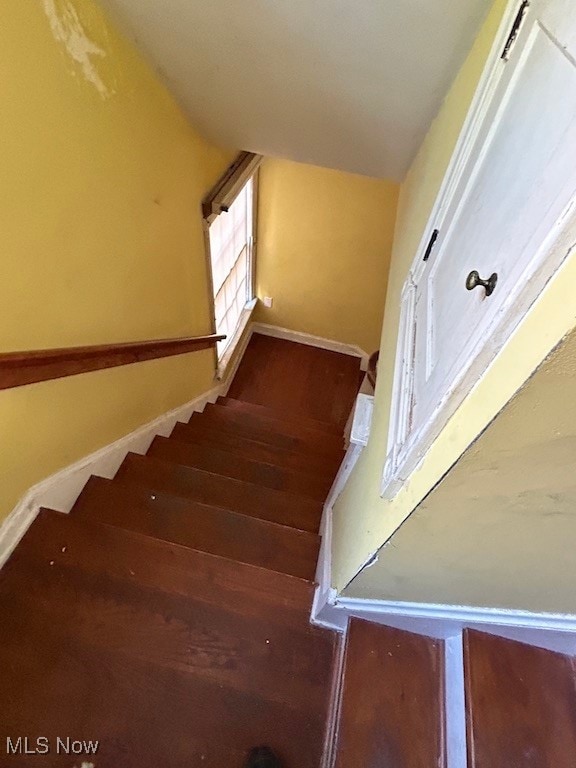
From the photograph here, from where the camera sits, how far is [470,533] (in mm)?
854

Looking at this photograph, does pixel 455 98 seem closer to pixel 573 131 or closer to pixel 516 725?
pixel 573 131

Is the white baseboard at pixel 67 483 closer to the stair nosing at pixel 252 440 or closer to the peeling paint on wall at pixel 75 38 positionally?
the stair nosing at pixel 252 440

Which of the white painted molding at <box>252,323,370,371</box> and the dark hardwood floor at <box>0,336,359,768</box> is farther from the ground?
the white painted molding at <box>252,323,370,371</box>

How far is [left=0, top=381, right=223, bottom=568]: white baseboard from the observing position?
4.83ft

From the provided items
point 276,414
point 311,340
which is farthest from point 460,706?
point 311,340

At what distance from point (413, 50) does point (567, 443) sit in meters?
1.29

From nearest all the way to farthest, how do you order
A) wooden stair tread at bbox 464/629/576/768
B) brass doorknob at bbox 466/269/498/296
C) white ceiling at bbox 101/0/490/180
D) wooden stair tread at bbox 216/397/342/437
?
brass doorknob at bbox 466/269/498/296
wooden stair tread at bbox 464/629/576/768
white ceiling at bbox 101/0/490/180
wooden stair tread at bbox 216/397/342/437

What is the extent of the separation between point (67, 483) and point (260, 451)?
128 cm

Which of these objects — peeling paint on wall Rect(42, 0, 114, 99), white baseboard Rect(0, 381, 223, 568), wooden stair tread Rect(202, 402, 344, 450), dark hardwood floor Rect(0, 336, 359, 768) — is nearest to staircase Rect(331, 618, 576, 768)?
dark hardwood floor Rect(0, 336, 359, 768)

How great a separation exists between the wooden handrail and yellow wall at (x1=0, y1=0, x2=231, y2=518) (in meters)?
0.06

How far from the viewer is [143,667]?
50.8 inches

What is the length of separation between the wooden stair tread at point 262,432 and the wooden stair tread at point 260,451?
0.06 m

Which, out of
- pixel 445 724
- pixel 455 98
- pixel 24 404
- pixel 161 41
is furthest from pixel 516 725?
pixel 161 41

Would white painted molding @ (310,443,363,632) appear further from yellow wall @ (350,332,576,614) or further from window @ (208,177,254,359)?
window @ (208,177,254,359)
